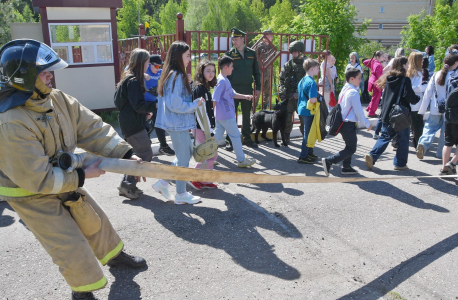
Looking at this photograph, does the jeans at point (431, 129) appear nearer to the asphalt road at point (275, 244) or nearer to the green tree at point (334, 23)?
the asphalt road at point (275, 244)

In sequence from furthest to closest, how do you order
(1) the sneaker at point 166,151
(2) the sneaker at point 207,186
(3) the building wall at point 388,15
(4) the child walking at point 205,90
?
(3) the building wall at point 388,15, (1) the sneaker at point 166,151, (2) the sneaker at point 207,186, (4) the child walking at point 205,90

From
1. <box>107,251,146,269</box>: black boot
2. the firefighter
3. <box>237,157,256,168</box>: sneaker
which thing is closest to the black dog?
<box>237,157,256,168</box>: sneaker

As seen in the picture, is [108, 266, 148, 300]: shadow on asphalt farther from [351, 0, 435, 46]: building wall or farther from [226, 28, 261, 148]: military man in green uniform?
[351, 0, 435, 46]: building wall

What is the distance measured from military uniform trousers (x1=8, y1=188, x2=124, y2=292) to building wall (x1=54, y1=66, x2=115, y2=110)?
757cm

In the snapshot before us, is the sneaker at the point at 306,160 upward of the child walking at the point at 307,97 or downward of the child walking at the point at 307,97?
downward

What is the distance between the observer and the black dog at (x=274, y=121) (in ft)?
23.2

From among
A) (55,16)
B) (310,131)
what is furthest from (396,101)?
(55,16)

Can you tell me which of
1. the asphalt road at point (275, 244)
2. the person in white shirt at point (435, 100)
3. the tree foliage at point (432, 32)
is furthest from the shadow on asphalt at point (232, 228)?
the tree foliage at point (432, 32)

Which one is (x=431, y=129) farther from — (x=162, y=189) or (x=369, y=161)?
(x=162, y=189)

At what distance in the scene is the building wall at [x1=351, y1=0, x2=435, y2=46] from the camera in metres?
51.6

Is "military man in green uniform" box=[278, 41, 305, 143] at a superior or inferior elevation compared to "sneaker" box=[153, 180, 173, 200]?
superior

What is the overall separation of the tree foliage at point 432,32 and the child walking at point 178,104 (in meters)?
14.6

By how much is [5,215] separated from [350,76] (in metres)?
4.83

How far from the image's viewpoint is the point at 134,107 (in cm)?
456
